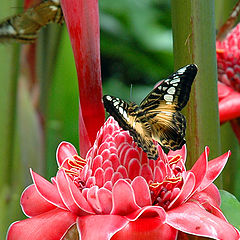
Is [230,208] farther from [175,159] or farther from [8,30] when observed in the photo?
[8,30]

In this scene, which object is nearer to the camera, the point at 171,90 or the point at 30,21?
the point at 171,90

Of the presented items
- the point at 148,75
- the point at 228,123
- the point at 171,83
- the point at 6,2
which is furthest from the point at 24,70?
the point at 148,75

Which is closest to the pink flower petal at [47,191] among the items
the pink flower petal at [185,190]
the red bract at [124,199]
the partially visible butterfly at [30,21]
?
the red bract at [124,199]

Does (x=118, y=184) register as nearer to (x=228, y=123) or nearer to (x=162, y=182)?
(x=162, y=182)

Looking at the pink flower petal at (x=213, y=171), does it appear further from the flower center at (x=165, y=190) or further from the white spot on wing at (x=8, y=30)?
the white spot on wing at (x=8, y=30)

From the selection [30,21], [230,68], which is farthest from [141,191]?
[230,68]

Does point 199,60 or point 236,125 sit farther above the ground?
point 199,60
